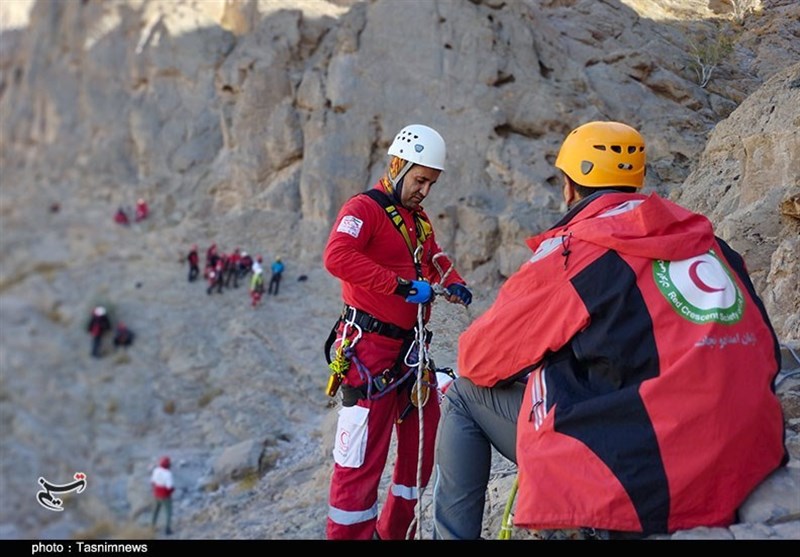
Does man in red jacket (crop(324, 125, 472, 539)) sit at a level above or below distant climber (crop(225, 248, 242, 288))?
above

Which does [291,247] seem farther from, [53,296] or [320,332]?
[53,296]

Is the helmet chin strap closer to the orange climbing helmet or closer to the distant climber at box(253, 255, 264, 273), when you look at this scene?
the orange climbing helmet

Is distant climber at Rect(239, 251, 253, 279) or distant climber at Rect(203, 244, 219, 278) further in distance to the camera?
distant climber at Rect(239, 251, 253, 279)

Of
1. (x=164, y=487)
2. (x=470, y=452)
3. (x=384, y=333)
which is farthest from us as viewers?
(x=164, y=487)

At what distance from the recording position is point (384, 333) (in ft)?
11.4

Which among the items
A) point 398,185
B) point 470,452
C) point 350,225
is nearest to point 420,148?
point 398,185

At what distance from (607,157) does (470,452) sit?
1.30 m

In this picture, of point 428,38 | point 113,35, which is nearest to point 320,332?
point 428,38

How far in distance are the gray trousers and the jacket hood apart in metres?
0.71

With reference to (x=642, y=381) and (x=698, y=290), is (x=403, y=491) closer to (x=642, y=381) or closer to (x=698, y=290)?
(x=642, y=381)

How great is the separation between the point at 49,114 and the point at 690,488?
3117 mm

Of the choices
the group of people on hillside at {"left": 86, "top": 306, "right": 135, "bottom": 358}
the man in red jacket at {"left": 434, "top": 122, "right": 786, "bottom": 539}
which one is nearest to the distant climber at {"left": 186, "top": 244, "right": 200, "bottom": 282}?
the group of people on hillside at {"left": 86, "top": 306, "right": 135, "bottom": 358}

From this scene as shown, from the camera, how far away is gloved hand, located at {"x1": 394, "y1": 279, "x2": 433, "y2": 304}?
3.27 m

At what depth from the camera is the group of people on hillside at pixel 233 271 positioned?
1719 centimetres
